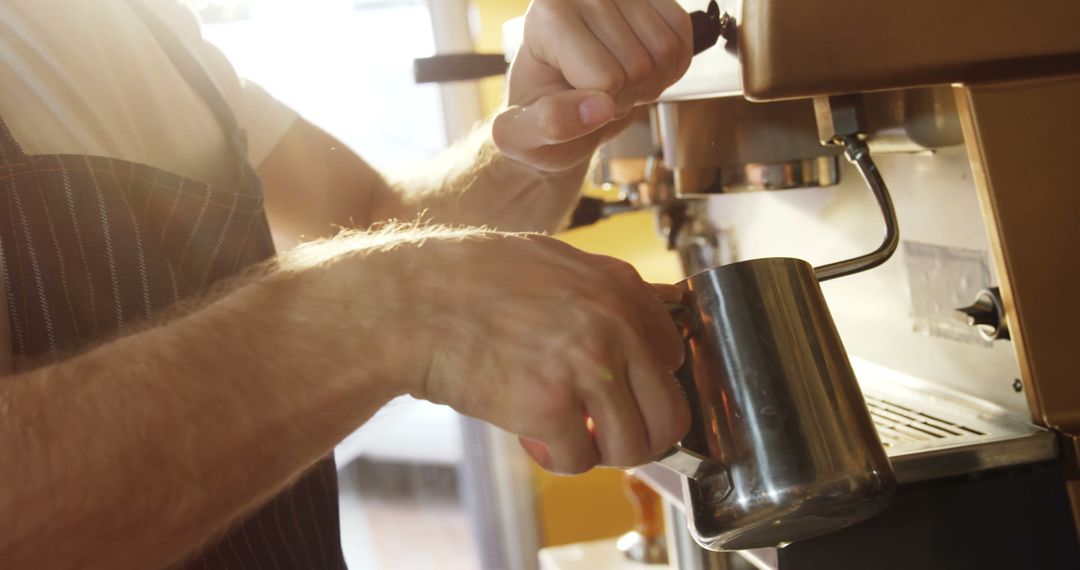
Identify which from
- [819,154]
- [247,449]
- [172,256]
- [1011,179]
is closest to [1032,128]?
[1011,179]

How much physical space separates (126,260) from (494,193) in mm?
344

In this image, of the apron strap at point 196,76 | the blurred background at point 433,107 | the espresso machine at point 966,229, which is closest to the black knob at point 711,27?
the espresso machine at point 966,229

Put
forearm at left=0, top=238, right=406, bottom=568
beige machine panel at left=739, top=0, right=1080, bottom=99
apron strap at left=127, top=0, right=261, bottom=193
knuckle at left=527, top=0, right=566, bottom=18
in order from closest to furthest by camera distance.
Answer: forearm at left=0, top=238, right=406, bottom=568 < beige machine panel at left=739, top=0, right=1080, bottom=99 < knuckle at left=527, top=0, right=566, bottom=18 < apron strap at left=127, top=0, right=261, bottom=193

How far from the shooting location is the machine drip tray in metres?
0.52

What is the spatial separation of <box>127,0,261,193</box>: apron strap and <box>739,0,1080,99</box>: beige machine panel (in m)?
0.42

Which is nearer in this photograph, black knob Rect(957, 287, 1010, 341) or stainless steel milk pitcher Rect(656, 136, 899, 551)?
stainless steel milk pitcher Rect(656, 136, 899, 551)

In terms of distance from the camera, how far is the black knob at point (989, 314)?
56cm

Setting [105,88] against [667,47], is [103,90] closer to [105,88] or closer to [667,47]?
[105,88]

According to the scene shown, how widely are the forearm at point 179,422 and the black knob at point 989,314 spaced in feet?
1.13

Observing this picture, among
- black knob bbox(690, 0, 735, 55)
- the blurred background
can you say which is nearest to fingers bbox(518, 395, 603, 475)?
black knob bbox(690, 0, 735, 55)

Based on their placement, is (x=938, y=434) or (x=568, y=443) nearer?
(x=568, y=443)

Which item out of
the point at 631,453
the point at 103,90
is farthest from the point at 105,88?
the point at 631,453

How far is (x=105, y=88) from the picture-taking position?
0.68 meters

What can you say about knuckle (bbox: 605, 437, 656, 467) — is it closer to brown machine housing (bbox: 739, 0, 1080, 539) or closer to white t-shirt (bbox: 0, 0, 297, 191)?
brown machine housing (bbox: 739, 0, 1080, 539)
